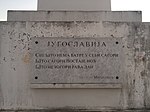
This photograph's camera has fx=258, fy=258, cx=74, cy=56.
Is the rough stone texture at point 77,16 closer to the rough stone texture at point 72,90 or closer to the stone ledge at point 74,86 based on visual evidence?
the rough stone texture at point 72,90

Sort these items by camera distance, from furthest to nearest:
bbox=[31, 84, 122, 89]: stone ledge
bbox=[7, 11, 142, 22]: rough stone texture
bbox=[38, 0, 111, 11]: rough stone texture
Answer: bbox=[38, 0, 111, 11]: rough stone texture → bbox=[7, 11, 142, 22]: rough stone texture → bbox=[31, 84, 122, 89]: stone ledge

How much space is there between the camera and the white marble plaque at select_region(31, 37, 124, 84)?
4371 mm

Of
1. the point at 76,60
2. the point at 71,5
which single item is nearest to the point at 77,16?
the point at 71,5

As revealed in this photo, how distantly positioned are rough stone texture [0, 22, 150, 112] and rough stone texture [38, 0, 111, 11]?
0.72 metres

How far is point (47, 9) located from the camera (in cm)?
515

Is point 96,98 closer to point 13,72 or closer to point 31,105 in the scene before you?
point 31,105

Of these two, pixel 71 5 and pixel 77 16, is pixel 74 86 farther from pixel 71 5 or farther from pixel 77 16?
pixel 71 5

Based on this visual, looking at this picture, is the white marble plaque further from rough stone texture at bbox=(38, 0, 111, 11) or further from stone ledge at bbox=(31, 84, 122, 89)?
rough stone texture at bbox=(38, 0, 111, 11)

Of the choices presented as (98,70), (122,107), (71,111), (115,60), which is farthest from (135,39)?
(71,111)

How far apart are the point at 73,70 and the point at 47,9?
150 cm

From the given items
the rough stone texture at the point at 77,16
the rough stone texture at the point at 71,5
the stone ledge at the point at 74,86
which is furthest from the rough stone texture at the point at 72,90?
the rough stone texture at the point at 71,5

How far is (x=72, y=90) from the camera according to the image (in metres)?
4.39

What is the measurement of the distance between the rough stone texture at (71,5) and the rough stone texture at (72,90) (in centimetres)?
72

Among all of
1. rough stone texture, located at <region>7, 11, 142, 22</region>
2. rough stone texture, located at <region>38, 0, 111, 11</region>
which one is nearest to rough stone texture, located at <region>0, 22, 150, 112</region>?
rough stone texture, located at <region>7, 11, 142, 22</region>
